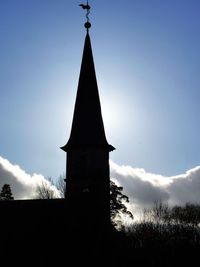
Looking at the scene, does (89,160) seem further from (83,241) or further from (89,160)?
(83,241)

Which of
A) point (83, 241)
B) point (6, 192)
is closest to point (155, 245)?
point (83, 241)

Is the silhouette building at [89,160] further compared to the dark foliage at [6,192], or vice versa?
the dark foliage at [6,192]

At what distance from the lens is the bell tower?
2869 cm

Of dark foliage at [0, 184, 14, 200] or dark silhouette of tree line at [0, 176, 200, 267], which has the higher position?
dark foliage at [0, 184, 14, 200]

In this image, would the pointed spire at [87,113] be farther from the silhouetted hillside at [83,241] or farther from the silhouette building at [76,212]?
the silhouetted hillside at [83,241]

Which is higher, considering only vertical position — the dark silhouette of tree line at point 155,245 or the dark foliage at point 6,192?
the dark foliage at point 6,192

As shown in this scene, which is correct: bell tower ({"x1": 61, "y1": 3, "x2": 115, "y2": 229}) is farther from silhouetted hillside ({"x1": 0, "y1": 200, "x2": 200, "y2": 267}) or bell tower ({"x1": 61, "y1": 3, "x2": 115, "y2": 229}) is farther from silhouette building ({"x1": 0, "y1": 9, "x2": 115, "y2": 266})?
silhouetted hillside ({"x1": 0, "y1": 200, "x2": 200, "y2": 267})

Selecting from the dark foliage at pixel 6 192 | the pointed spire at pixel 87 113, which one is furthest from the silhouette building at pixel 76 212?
the dark foliage at pixel 6 192

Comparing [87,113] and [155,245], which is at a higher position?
[87,113]

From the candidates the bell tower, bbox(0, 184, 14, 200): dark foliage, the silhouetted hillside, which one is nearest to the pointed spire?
the bell tower

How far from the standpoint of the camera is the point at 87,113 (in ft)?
101

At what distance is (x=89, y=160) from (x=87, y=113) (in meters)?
3.84

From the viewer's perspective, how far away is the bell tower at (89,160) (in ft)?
94.1

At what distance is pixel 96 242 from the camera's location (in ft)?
87.6
